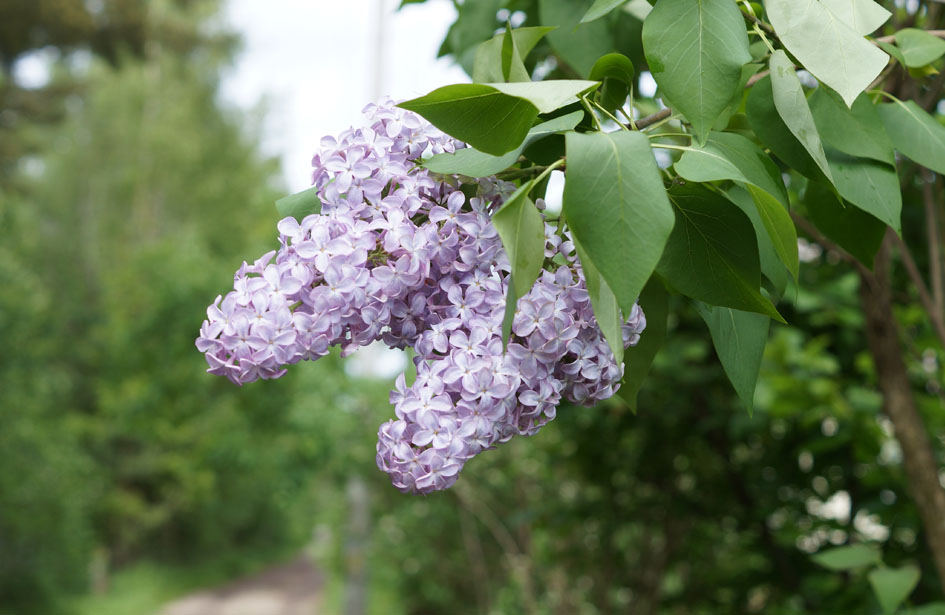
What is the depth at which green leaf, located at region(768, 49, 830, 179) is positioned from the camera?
627 millimetres

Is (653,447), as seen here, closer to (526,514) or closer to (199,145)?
(526,514)

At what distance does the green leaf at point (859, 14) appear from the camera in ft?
2.13

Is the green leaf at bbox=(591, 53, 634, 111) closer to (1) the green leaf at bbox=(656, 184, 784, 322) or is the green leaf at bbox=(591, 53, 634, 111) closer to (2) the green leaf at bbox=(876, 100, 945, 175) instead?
(1) the green leaf at bbox=(656, 184, 784, 322)

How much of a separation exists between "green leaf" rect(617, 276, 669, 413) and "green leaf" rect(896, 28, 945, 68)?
0.38 meters

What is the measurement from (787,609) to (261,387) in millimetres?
7746

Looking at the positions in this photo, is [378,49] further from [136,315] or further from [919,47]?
[919,47]

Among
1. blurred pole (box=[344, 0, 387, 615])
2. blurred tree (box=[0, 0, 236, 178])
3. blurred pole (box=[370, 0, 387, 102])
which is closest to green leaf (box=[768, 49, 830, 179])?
blurred pole (box=[344, 0, 387, 615])

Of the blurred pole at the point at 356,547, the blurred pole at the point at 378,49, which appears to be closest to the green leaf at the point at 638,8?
the blurred pole at the point at 356,547

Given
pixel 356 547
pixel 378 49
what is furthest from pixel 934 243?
pixel 378 49

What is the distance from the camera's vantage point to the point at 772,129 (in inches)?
26.9

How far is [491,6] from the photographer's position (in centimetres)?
117

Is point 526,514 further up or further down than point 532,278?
further down

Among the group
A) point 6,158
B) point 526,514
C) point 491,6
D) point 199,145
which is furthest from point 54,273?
point 491,6

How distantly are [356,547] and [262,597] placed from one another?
6.88m
